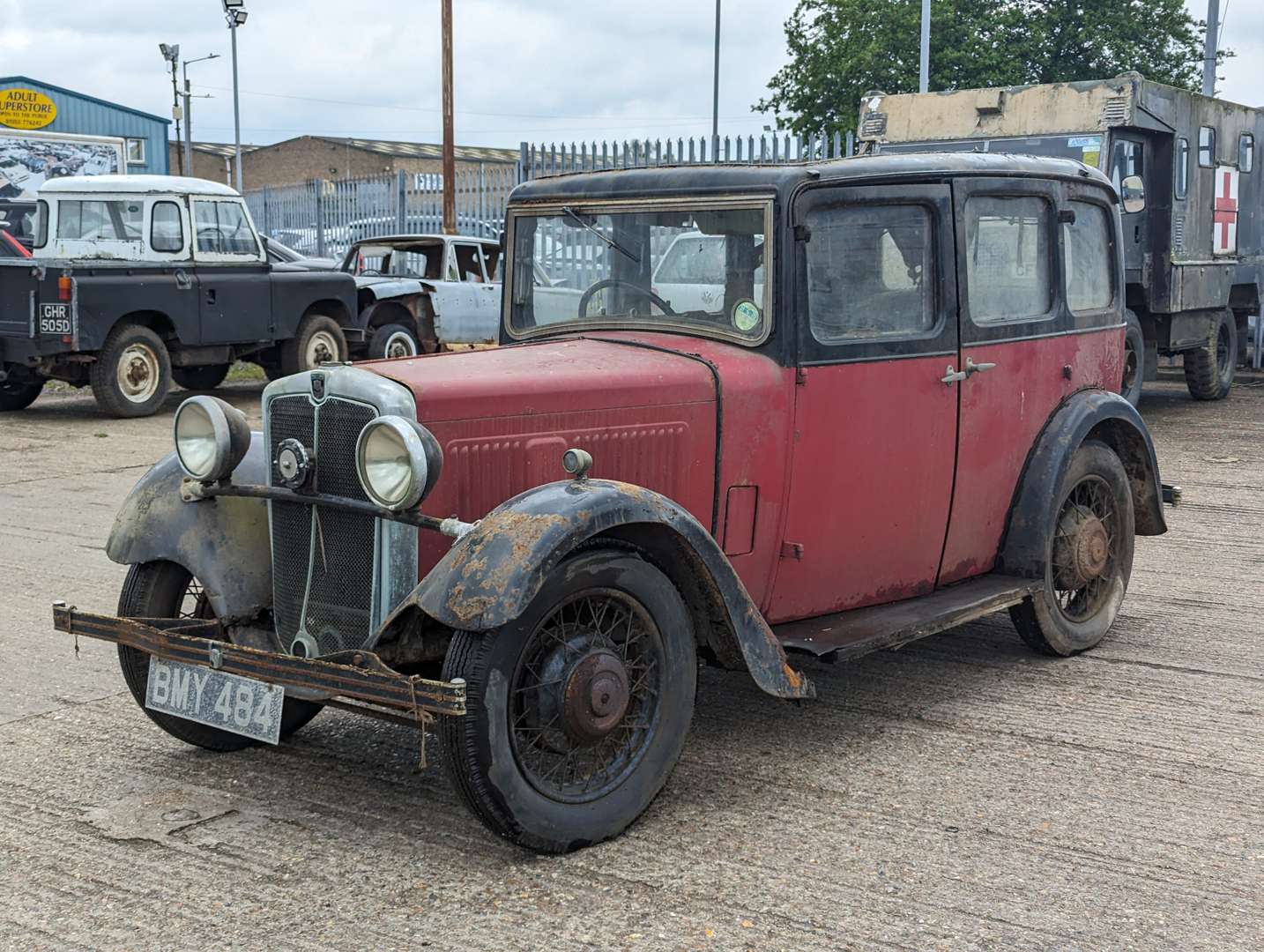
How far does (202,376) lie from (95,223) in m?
2.26

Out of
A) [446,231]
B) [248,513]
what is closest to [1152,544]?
[248,513]

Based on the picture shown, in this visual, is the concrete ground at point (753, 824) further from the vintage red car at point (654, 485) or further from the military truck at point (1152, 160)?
the military truck at point (1152, 160)

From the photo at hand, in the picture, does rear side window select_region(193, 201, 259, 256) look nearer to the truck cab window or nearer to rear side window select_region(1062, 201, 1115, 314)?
the truck cab window

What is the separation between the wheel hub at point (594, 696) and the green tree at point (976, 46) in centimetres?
3530

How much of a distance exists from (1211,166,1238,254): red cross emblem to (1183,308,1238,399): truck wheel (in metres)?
0.71

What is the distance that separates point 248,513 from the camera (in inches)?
166

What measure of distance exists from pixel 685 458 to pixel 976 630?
2253mm

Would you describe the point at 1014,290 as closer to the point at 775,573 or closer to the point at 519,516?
the point at 775,573

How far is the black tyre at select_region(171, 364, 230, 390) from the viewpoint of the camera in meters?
14.8

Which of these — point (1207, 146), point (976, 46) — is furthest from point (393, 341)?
point (976, 46)

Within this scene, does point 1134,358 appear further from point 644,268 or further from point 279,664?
point 279,664

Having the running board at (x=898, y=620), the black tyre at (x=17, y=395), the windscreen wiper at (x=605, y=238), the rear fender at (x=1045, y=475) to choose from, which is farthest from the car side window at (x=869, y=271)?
the black tyre at (x=17, y=395)

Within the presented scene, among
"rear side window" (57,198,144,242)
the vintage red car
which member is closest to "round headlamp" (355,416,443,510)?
the vintage red car

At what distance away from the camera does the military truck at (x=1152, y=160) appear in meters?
12.0
